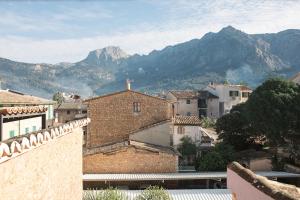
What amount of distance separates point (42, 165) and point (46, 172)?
521 mm

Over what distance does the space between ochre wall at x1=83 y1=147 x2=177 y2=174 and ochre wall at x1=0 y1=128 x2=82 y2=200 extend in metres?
20.0

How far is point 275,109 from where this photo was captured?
41375mm

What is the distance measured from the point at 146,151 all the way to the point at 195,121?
28.3 ft

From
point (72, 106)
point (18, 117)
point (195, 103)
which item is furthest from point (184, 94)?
point (18, 117)

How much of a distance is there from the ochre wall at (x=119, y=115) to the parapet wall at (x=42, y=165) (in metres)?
25.9

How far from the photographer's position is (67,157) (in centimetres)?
1502

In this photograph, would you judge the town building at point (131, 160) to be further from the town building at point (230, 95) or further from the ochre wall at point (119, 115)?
the town building at point (230, 95)

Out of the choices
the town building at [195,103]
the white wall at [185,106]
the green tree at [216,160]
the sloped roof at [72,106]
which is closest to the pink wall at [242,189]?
the green tree at [216,160]

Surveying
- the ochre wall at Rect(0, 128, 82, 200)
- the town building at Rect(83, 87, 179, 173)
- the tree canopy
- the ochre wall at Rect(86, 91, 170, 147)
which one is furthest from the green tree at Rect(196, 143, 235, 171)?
the ochre wall at Rect(0, 128, 82, 200)

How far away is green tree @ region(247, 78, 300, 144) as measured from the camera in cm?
4062

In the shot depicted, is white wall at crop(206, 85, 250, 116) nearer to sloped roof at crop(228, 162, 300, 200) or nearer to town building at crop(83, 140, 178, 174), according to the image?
town building at crop(83, 140, 178, 174)

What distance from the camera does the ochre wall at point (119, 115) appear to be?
43500 mm

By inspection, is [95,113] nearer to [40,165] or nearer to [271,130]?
[271,130]

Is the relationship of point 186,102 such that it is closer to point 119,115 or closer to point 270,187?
point 119,115
